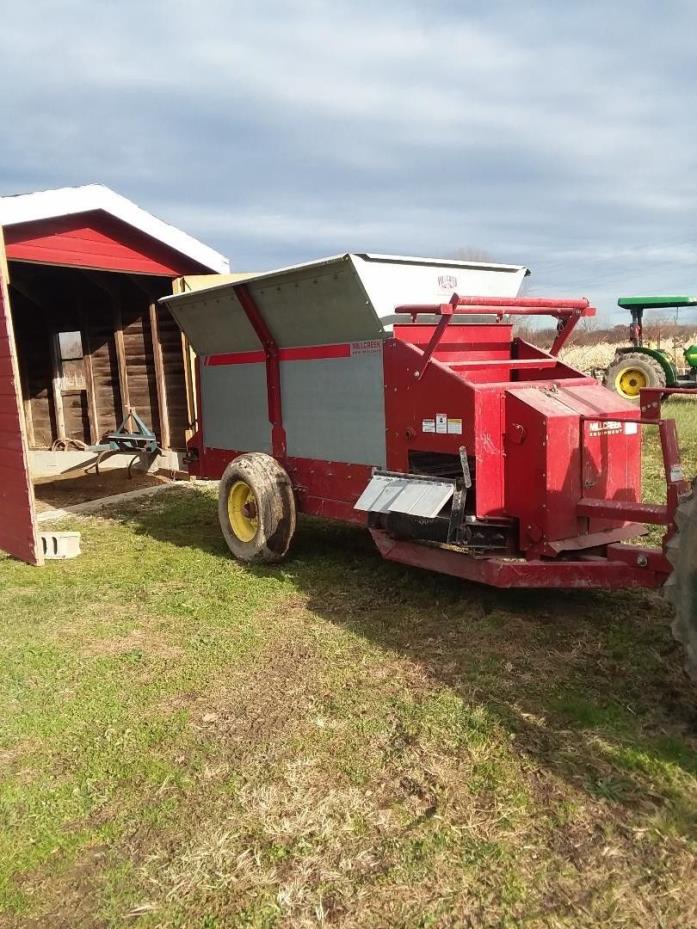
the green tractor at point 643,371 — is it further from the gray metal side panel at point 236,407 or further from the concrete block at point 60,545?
the concrete block at point 60,545

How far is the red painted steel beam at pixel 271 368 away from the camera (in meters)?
6.02

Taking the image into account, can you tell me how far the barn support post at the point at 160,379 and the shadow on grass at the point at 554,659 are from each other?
5.82 meters

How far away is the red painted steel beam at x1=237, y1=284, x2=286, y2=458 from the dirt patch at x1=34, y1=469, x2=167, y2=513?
4.36 metres

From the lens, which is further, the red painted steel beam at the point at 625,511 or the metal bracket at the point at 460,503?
the metal bracket at the point at 460,503

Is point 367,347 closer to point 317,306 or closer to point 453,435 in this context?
point 317,306

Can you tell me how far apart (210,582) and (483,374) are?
264cm

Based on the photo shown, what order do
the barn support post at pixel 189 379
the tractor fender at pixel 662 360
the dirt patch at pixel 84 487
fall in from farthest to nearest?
the tractor fender at pixel 662 360 → the barn support post at pixel 189 379 → the dirt patch at pixel 84 487

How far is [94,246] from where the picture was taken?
9.22 meters

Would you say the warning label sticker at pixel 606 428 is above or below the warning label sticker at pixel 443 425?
below

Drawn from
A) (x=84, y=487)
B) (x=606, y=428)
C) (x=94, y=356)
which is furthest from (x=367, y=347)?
(x=94, y=356)

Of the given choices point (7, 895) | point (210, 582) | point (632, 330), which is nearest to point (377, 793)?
point (7, 895)

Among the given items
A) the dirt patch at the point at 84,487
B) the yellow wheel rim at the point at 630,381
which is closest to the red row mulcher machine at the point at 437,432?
the dirt patch at the point at 84,487

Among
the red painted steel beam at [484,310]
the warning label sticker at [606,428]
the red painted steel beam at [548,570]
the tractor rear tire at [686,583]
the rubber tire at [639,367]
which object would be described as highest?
the red painted steel beam at [484,310]

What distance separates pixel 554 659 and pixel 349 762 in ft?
4.67
